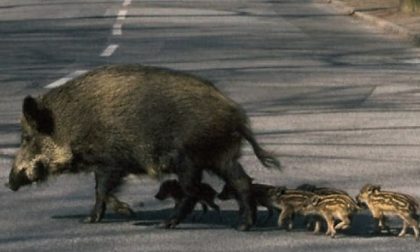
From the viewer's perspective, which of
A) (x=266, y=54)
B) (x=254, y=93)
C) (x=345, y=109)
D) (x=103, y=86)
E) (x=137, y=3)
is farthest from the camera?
(x=137, y=3)

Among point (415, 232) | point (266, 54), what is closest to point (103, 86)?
point (415, 232)

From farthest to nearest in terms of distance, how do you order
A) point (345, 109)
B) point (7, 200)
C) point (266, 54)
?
point (266, 54)
point (345, 109)
point (7, 200)

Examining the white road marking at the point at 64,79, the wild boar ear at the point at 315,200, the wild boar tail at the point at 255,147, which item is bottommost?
the white road marking at the point at 64,79

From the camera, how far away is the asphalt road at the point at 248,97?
29.6 feet

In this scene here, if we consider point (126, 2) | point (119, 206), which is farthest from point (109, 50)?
point (126, 2)

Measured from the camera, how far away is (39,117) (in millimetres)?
9359

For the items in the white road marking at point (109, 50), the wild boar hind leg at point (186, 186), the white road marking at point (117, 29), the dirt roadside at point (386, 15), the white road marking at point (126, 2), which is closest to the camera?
the wild boar hind leg at point (186, 186)

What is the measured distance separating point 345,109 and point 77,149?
6.72 m

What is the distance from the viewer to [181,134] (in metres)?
8.96

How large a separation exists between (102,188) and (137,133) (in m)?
0.43

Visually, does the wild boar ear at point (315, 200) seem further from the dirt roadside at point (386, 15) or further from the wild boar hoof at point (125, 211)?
the dirt roadside at point (386, 15)

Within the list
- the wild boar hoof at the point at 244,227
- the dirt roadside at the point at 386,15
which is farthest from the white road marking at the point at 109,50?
the wild boar hoof at the point at 244,227

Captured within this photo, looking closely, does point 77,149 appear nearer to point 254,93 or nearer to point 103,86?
point 103,86

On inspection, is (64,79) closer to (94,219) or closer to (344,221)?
(94,219)
